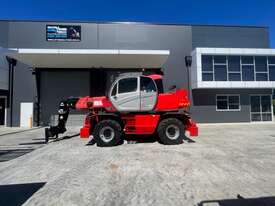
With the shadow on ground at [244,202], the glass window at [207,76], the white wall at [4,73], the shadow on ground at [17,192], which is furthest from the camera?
the glass window at [207,76]

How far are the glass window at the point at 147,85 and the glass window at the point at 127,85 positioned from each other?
311 millimetres

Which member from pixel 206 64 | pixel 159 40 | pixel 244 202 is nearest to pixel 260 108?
pixel 206 64

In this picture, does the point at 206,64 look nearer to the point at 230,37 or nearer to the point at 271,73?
the point at 230,37

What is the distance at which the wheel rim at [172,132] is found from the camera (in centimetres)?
895

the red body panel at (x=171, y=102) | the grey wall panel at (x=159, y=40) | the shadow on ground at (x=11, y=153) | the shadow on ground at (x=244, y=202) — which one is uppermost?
the grey wall panel at (x=159, y=40)

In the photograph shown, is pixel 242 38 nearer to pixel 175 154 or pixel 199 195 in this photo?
pixel 175 154

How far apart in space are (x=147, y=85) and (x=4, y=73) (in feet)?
50.4

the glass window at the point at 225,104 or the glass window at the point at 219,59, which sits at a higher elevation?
the glass window at the point at 219,59

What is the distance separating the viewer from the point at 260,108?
2006 cm

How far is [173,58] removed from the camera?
19.6 meters

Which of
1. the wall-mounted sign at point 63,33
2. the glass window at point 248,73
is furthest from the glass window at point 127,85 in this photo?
the glass window at point 248,73

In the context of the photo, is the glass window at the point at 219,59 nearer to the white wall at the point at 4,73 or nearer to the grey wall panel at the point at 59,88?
the grey wall panel at the point at 59,88

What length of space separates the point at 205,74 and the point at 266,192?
15438mm

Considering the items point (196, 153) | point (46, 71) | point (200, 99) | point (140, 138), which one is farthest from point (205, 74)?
point (46, 71)
